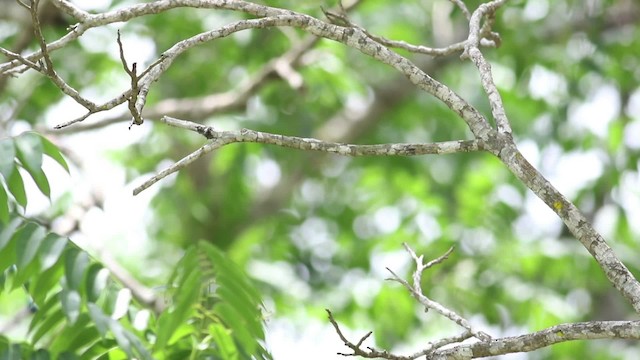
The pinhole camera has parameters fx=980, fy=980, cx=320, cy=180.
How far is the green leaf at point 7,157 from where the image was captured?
2722mm

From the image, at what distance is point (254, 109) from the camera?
6.78 m

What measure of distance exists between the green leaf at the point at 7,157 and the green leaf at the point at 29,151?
1.3 inches

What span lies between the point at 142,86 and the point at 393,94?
16.9ft

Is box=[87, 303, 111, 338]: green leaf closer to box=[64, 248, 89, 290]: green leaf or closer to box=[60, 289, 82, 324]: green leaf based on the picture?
box=[60, 289, 82, 324]: green leaf

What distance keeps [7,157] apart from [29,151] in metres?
0.09

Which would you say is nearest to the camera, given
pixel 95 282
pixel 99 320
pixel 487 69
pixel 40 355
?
pixel 487 69

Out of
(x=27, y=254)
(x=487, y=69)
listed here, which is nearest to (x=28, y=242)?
(x=27, y=254)

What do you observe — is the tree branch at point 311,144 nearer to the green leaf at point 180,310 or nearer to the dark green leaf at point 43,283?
the green leaf at point 180,310

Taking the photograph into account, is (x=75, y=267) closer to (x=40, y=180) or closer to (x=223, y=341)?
(x=40, y=180)

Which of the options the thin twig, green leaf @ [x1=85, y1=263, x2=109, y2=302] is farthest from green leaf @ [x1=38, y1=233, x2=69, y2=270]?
the thin twig

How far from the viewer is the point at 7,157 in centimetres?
276

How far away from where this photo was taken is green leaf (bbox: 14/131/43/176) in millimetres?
2805

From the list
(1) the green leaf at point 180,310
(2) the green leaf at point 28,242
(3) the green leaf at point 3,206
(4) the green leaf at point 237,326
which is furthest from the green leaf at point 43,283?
(4) the green leaf at point 237,326

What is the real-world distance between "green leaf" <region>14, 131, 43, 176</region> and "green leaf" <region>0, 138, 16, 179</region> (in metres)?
0.03
